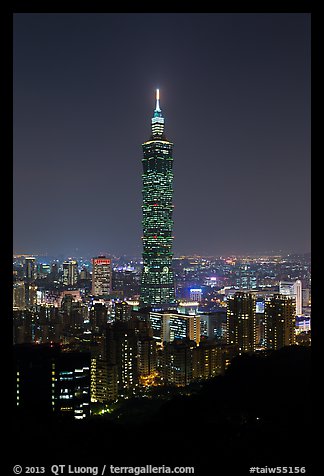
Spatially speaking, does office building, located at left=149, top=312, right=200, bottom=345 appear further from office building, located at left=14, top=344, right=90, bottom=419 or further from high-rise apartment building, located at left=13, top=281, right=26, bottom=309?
high-rise apartment building, located at left=13, top=281, right=26, bottom=309

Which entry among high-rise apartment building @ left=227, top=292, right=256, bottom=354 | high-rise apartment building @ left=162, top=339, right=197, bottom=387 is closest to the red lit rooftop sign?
high-rise apartment building @ left=162, top=339, right=197, bottom=387

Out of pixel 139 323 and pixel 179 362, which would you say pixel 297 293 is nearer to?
pixel 179 362

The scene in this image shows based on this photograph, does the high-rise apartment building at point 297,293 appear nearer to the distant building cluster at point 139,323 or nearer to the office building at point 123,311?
the distant building cluster at point 139,323
